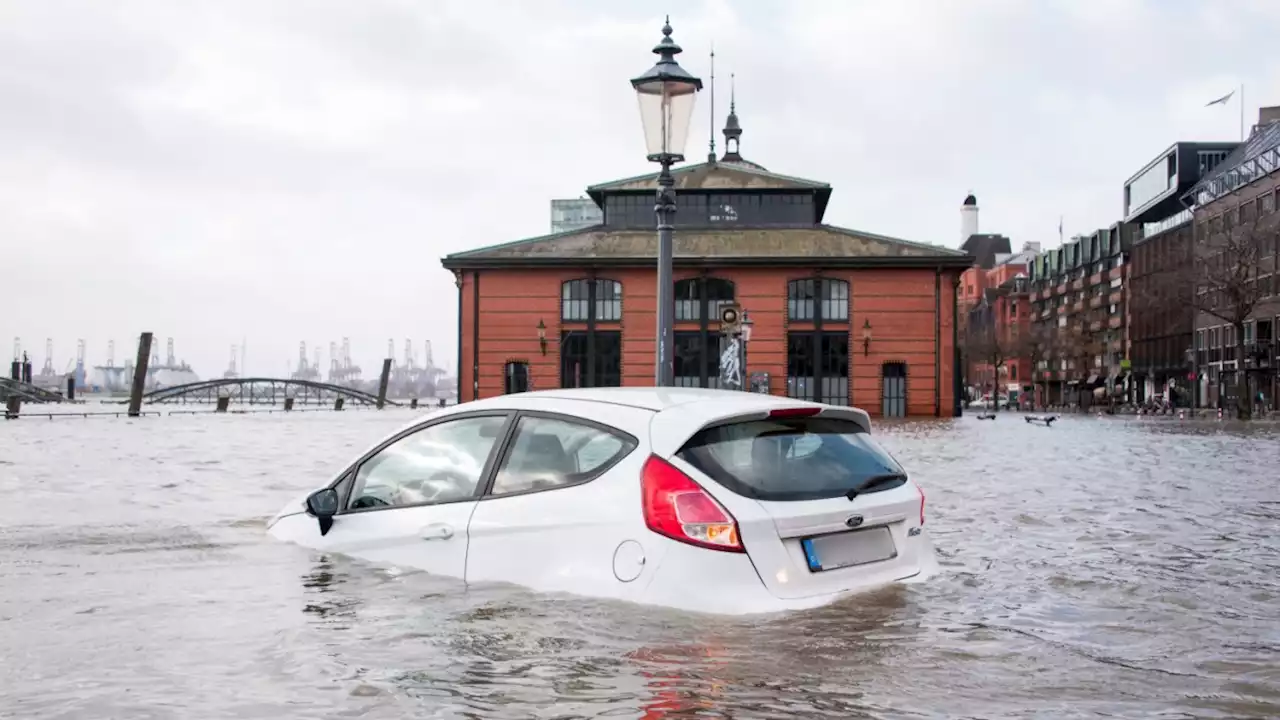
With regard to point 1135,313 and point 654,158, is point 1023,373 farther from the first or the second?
point 654,158

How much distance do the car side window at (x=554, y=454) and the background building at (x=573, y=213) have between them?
4244 inches

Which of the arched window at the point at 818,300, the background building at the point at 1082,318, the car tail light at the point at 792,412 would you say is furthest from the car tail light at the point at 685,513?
the background building at the point at 1082,318

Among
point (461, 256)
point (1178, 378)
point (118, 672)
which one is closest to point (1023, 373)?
point (1178, 378)

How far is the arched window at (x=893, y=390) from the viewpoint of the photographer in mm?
55625

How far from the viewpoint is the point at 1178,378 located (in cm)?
8869

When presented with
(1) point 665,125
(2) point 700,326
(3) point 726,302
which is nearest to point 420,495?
(1) point 665,125

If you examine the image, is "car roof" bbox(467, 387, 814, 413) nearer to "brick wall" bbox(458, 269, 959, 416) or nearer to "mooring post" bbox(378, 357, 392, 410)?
"brick wall" bbox(458, 269, 959, 416)

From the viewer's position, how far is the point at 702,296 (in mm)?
56656

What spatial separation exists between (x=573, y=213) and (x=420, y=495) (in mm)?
109915

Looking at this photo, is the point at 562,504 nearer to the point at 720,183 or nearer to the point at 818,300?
the point at 818,300

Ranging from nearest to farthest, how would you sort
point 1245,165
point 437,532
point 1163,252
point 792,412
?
point 792,412
point 437,532
point 1245,165
point 1163,252

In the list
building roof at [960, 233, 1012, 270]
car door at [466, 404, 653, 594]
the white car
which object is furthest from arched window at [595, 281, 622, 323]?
building roof at [960, 233, 1012, 270]

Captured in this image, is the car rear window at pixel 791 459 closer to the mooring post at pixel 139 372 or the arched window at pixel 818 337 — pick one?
the arched window at pixel 818 337

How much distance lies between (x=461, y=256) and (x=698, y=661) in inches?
2050
